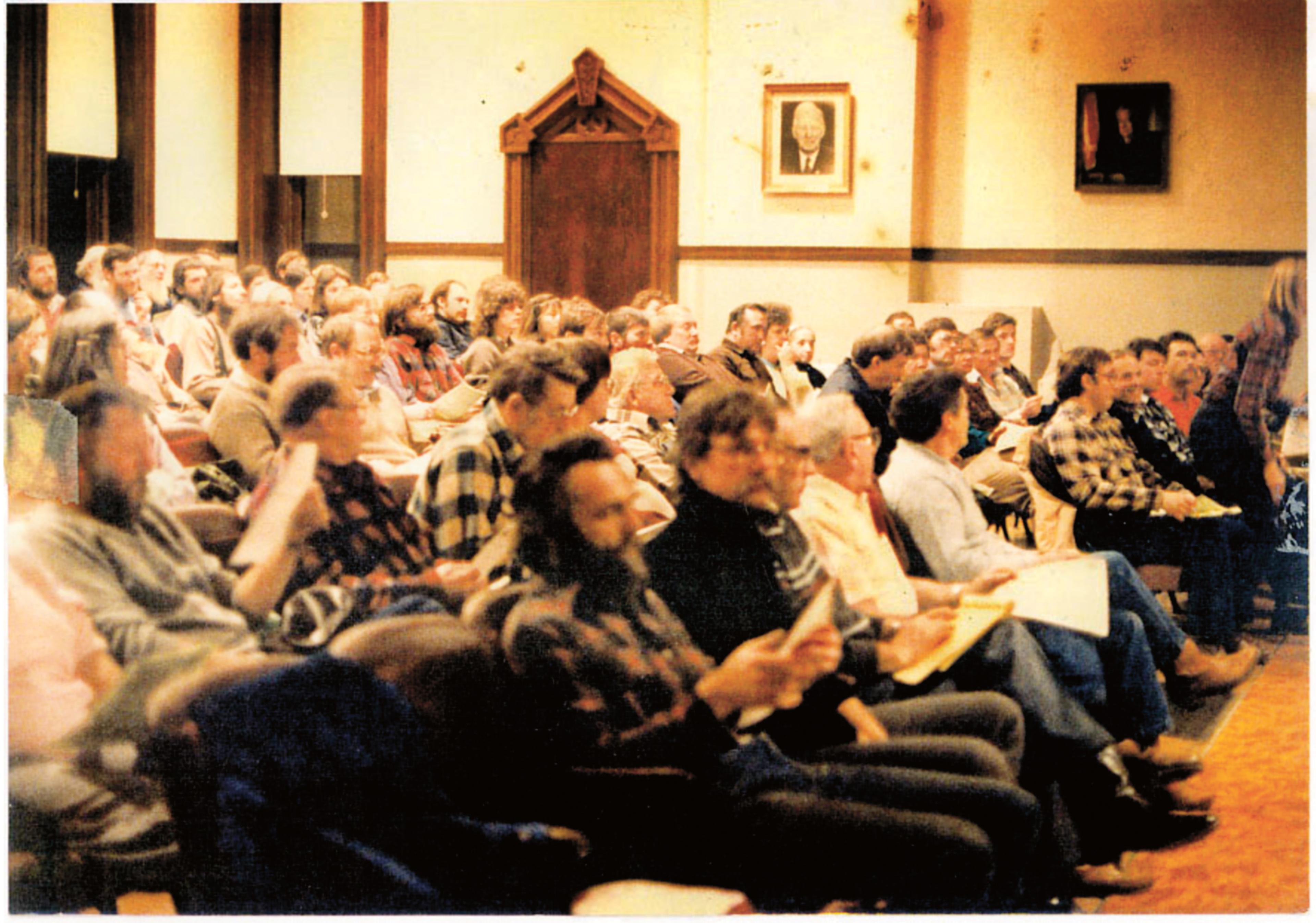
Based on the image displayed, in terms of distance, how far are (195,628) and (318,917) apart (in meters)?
0.82

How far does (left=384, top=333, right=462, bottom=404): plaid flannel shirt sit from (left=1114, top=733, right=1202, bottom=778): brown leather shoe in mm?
2250

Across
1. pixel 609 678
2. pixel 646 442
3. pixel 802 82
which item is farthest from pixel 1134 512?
pixel 802 82

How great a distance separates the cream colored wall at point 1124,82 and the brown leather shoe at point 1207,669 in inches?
45.9

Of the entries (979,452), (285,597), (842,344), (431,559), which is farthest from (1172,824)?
(285,597)

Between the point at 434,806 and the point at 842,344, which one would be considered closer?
the point at 434,806

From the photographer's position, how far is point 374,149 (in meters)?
5.03

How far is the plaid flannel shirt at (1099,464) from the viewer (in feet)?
14.8

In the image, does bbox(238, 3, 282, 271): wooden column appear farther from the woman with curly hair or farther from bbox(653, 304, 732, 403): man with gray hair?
bbox(653, 304, 732, 403): man with gray hair

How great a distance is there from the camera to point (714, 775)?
12.9 feet

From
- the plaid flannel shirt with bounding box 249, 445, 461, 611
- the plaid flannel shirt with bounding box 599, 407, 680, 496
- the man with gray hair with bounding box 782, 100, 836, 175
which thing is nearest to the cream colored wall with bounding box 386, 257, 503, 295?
the plaid flannel shirt with bounding box 599, 407, 680, 496

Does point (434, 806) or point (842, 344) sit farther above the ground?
point (842, 344)

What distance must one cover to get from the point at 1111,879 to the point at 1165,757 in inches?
16.7

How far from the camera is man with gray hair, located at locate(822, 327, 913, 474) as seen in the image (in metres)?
4.24

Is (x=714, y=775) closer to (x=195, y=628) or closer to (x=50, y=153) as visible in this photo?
(x=195, y=628)
